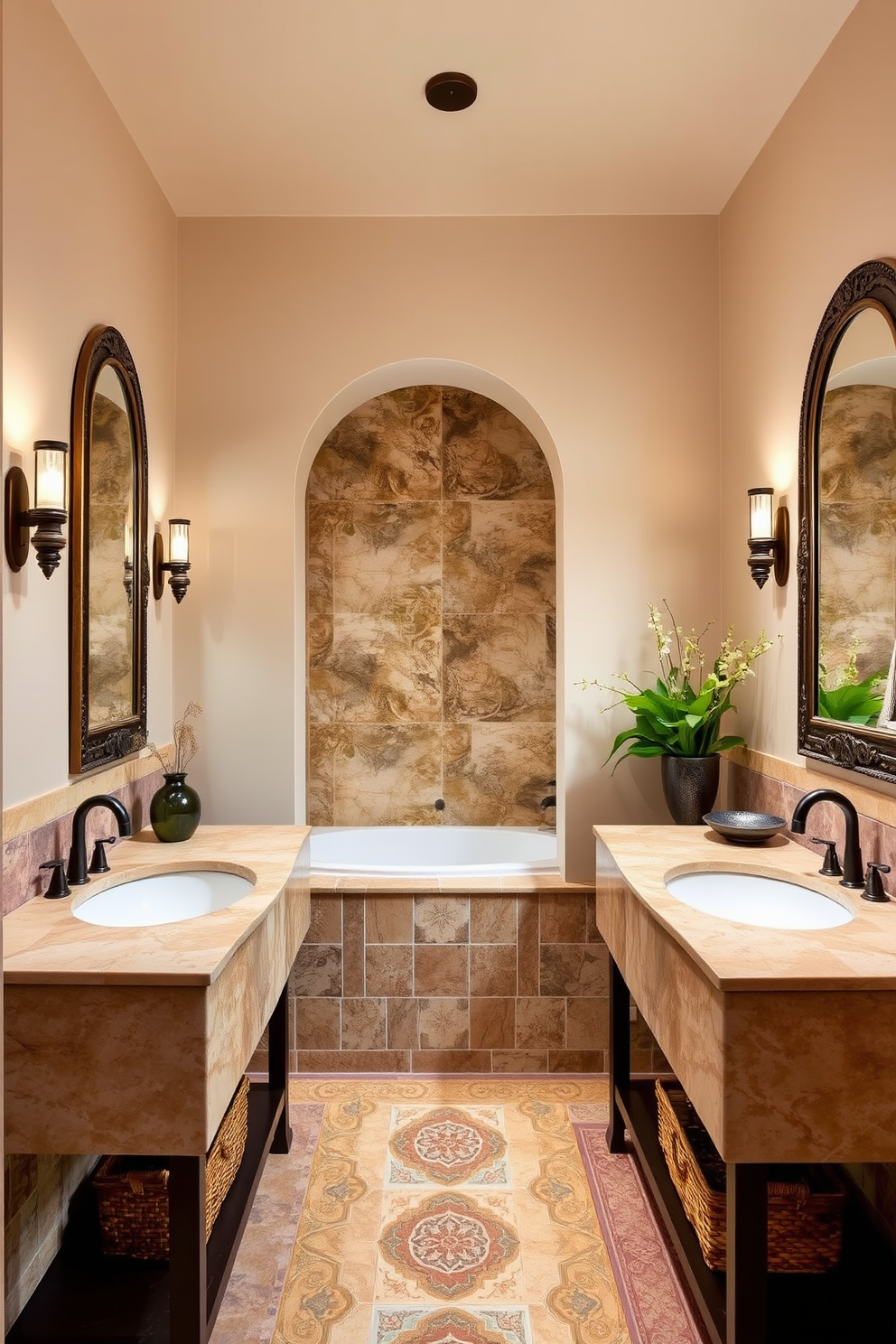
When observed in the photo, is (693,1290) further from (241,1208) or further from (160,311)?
(160,311)

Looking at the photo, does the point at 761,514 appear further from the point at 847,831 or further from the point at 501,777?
the point at 501,777

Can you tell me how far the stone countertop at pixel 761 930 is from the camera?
1385 millimetres

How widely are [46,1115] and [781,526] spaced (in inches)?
84.9

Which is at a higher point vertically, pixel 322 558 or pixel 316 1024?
pixel 322 558

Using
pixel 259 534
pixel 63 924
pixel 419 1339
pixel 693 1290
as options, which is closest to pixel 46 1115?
pixel 63 924

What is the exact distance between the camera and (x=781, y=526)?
249cm

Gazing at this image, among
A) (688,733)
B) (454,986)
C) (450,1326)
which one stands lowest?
(450,1326)

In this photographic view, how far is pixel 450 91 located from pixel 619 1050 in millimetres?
2567

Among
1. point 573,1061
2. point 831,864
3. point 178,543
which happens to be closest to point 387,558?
point 178,543

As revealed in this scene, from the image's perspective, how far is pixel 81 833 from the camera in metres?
1.94

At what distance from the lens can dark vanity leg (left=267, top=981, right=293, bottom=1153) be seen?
248 cm

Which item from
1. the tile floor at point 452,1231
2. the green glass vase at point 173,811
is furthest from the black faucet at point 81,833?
the tile floor at point 452,1231

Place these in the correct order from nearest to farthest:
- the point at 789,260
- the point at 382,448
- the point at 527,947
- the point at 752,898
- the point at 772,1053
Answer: the point at 772,1053, the point at 752,898, the point at 789,260, the point at 527,947, the point at 382,448

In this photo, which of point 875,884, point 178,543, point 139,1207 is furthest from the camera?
point 178,543
